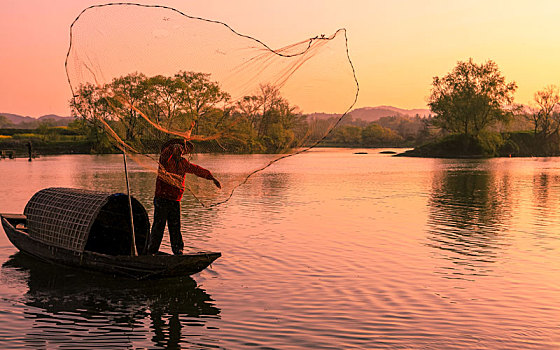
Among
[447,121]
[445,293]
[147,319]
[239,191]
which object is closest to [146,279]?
[147,319]

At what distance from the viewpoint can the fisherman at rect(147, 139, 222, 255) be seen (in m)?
12.6

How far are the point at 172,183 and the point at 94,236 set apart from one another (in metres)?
3.17

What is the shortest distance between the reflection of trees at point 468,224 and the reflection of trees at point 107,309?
6736mm

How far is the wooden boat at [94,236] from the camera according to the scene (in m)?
12.3

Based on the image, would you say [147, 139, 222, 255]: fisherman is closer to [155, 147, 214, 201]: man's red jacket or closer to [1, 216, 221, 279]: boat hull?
[155, 147, 214, 201]: man's red jacket

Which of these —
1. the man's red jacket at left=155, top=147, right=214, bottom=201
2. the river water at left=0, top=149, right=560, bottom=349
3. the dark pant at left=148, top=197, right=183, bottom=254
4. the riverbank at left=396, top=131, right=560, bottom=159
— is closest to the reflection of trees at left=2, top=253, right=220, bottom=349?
the river water at left=0, top=149, right=560, bottom=349

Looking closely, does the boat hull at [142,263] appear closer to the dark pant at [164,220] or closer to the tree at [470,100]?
the dark pant at [164,220]

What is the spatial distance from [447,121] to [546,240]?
372ft

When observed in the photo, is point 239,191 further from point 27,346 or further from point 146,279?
point 27,346

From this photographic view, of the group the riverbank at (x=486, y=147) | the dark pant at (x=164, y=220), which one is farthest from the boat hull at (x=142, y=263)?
the riverbank at (x=486, y=147)

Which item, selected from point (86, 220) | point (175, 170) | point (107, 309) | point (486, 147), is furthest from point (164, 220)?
point (486, 147)

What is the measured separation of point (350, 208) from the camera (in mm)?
28531

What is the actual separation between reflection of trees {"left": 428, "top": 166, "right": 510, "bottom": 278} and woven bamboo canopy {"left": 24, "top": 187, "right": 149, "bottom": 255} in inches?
318

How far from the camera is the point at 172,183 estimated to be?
12656 mm
